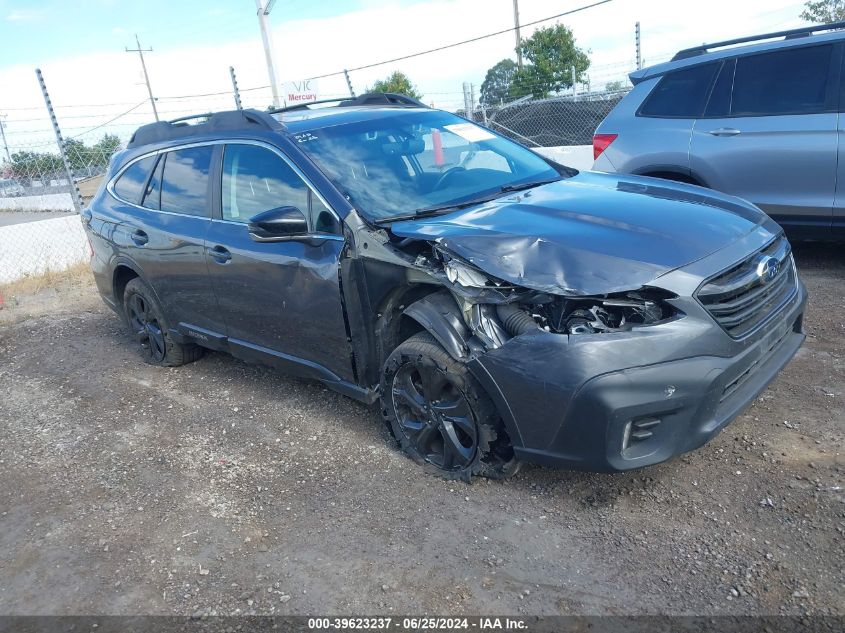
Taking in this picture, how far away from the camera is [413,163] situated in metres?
4.04

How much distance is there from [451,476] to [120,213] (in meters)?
3.56

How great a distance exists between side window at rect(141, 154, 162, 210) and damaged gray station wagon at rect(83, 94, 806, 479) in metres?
0.03

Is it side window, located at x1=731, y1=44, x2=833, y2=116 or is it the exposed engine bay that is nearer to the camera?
the exposed engine bay

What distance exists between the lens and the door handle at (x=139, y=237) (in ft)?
16.7

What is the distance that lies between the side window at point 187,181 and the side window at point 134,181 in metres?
0.32

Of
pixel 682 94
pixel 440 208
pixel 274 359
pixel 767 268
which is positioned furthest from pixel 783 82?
pixel 274 359

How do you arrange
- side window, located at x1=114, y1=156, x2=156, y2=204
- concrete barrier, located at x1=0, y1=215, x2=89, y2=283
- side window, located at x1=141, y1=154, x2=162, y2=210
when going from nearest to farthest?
side window, located at x1=141, y1=154, x2=162, y2=210, side window, located at x1=114, y1=156, x2=156, y2=204, concrete barrier, located at x1=0, y1=215, x2=89, y2=283

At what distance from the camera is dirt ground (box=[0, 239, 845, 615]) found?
269cm

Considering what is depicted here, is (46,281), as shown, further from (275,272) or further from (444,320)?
(444,320)

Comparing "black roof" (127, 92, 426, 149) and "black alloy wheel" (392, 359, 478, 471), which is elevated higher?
"black roof" (127, 92, 426, 149)

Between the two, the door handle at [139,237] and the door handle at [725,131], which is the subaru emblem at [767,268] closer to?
the door handle at [725,131]

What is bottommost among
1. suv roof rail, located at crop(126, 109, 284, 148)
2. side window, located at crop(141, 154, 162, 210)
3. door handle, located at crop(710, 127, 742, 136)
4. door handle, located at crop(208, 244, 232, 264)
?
door handle, located at crop(208, 244, 232, 264)

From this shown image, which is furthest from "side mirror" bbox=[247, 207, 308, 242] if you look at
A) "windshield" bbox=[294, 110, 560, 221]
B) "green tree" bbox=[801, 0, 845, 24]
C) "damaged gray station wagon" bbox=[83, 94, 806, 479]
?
"green tree" bbox=[801, 0, 845, 24]

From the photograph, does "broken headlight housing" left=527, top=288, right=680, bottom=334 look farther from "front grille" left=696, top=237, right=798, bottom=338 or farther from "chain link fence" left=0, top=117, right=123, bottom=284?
"chain link fence" left=0, top=117, right=123, bottom=284
